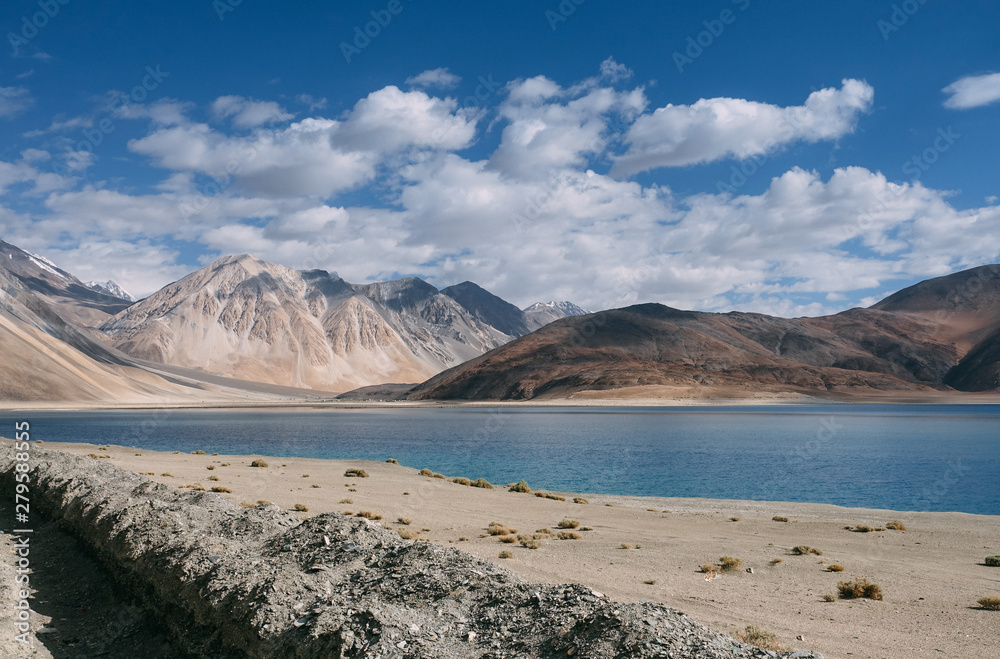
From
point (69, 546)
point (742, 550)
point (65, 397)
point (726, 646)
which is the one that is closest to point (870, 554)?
point (742, 550)

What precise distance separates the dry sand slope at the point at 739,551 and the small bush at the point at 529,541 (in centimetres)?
27

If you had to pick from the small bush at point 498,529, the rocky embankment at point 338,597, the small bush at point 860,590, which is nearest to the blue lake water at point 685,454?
the small bush at point 498,529

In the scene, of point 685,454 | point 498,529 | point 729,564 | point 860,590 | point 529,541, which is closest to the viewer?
point 860,590

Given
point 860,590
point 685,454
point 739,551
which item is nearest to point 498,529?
point 739,551

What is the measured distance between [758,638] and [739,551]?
8.17 meters

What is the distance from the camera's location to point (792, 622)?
409 inches

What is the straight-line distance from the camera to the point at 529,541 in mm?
16969

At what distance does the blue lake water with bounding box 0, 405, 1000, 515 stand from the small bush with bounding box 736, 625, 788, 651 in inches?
815

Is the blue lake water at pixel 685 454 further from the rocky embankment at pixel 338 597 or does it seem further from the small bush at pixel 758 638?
the rocky embankment at pixel 338 597

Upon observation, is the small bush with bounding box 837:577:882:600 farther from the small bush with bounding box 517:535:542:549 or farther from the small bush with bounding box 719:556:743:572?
the small bush with bounding box 517:535:542:549

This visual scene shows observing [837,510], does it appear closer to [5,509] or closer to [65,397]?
[5,509]

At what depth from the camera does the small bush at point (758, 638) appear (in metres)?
8.27

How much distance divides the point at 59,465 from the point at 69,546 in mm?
7288

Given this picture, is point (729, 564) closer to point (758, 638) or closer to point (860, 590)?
point (860, 590)
